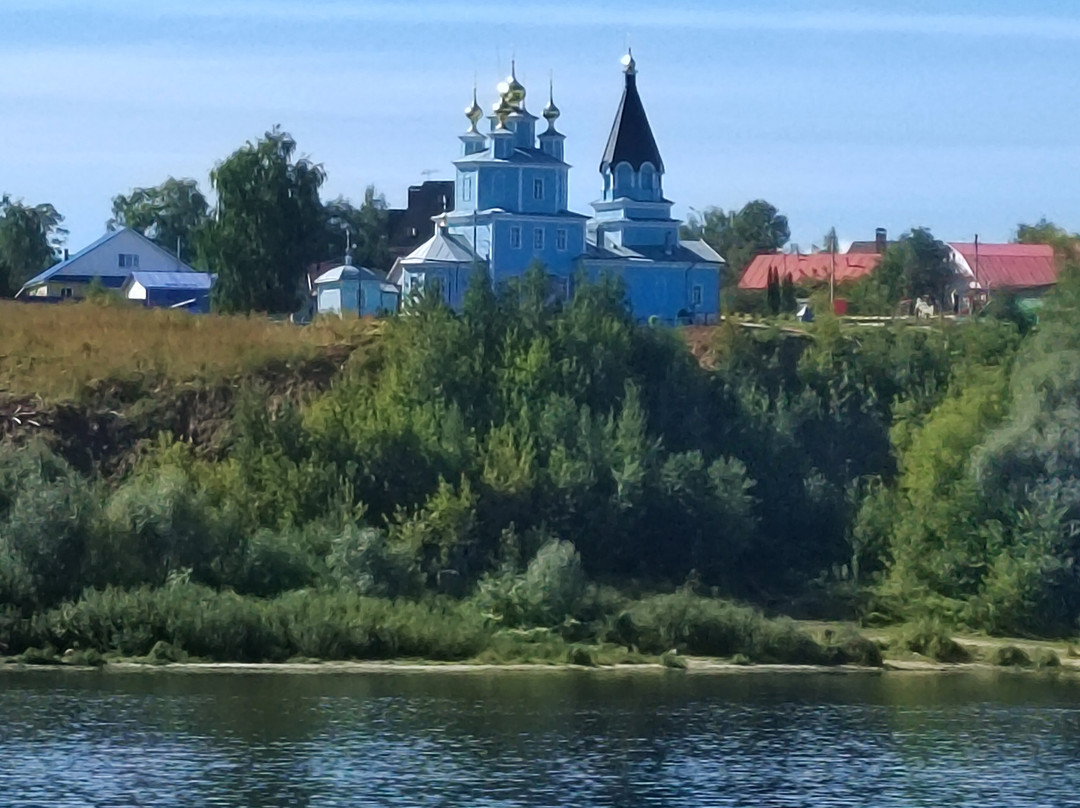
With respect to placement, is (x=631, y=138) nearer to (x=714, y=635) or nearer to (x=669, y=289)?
(x=669, y=289)

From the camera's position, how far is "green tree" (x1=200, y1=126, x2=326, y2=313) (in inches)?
3081

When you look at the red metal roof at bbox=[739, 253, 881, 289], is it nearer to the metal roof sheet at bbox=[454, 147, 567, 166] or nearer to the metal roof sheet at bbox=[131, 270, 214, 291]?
the metal roof sheet at bbox=[131, 270, 214, 291]

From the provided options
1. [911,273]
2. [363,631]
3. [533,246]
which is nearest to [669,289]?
[533,246]

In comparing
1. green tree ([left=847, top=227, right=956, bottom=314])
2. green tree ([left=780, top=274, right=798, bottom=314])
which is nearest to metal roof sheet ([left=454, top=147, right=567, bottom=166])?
green tree ([left=780, top=274, right=798, bottom=314])

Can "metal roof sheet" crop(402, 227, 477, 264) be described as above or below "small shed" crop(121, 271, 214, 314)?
below

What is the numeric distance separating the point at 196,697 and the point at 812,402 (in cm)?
2610

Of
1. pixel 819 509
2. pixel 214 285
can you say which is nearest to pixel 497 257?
pixel 214 285

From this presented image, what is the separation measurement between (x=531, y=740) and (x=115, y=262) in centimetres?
6632

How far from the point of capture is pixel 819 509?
5762cm

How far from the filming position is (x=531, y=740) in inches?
1432

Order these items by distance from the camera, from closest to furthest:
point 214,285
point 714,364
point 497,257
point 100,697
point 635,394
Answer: point 100,697 < point 635,394 < point 714,364 < point 497,257 < point 214,285

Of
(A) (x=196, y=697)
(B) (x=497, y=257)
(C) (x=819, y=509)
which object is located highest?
(B) (x=497, y=257)

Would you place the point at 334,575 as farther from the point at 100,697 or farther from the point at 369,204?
the point at 369,204

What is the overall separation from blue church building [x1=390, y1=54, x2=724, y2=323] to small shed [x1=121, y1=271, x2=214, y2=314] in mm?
17721
